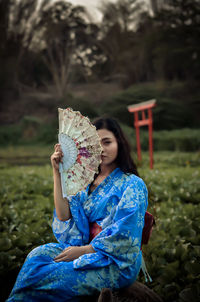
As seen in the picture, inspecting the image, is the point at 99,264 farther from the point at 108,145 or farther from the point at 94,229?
the point at 108,145

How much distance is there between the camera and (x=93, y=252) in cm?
137

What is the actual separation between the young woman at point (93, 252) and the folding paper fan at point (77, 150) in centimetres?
5

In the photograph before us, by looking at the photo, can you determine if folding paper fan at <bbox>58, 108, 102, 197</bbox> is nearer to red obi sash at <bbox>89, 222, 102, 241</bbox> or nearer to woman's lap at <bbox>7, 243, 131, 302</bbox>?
red obi sash at <bbox>89, 222, 102, 241</bbox>

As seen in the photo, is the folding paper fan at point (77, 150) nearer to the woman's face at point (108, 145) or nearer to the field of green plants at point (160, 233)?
the woman's face at point (108, 145)

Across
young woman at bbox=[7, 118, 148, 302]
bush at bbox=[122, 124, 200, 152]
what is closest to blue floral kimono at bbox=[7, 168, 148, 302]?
young woman at bbox=[7, 118, 148, 302]

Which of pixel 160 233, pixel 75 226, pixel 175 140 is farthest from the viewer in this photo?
pixel 175 140

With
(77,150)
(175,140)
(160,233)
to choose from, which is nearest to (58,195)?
(77,150)

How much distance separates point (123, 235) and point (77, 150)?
420mm

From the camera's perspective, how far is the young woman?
4.27ft

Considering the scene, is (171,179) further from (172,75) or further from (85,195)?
(172,75)

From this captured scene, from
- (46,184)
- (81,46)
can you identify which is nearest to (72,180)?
(46,184)

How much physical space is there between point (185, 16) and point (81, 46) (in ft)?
12.4

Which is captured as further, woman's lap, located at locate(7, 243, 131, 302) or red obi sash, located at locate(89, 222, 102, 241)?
red obi sash, located at locate(89, 222, 102, 241)

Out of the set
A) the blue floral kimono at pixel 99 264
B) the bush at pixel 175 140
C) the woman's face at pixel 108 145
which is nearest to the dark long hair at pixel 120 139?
the woman's face at pixel 108 145
